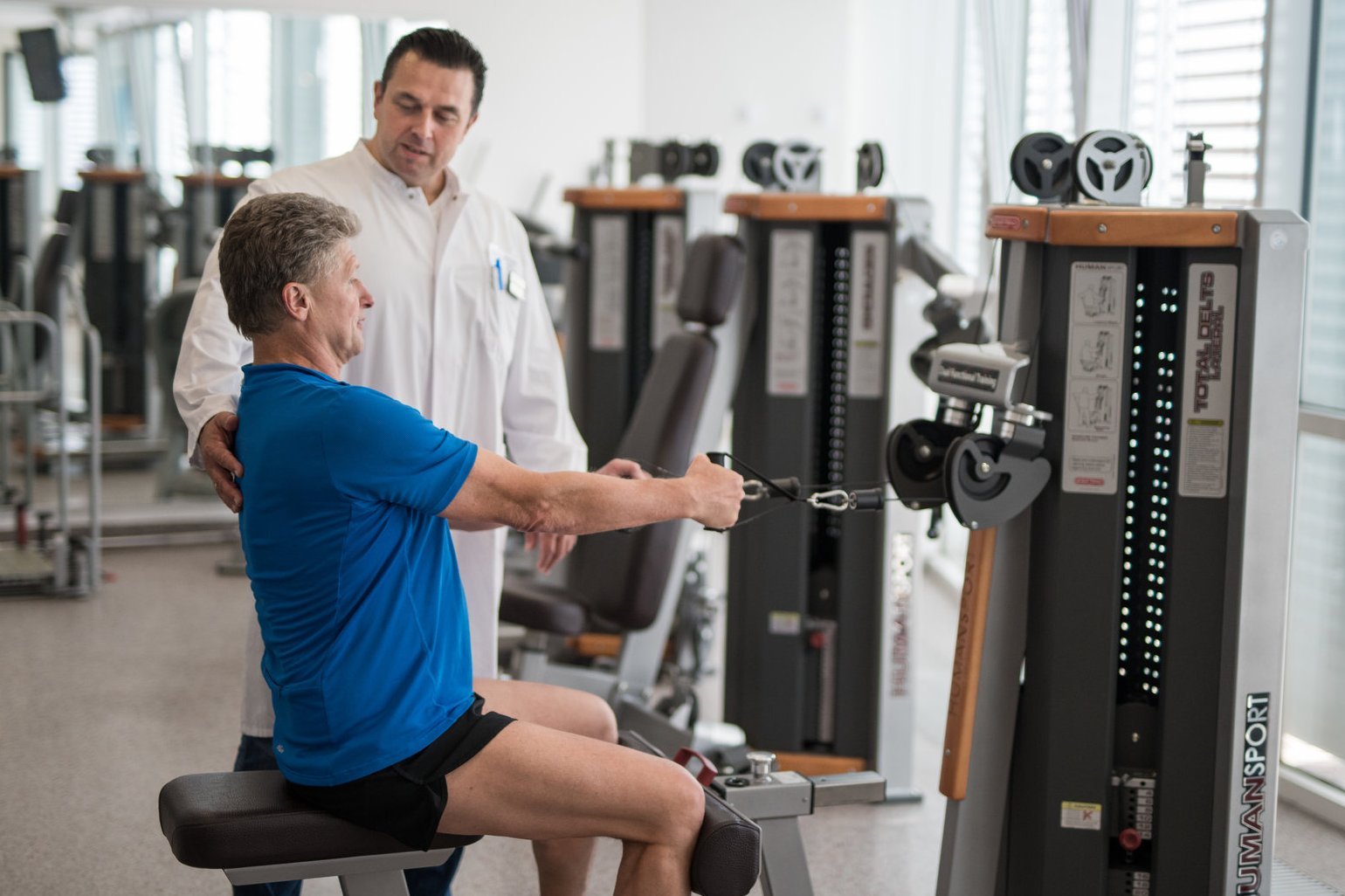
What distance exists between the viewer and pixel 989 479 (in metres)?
2.36

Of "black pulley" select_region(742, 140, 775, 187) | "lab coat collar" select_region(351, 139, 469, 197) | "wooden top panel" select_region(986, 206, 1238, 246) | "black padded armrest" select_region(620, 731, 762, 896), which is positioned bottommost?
"black padded armrest" select_region(620, 731, 762, 896)

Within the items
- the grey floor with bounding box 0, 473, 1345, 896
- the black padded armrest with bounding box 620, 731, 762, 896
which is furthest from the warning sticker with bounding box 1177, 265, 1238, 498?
the grey floor with bounding box 0, 473, 1345, 896

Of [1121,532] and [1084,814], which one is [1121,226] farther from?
[1084,814]

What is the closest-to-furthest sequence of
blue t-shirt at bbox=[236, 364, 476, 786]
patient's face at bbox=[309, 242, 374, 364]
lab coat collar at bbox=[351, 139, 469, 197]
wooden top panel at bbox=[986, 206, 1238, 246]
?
1. blue t-shirt at bbox=[236, 364, 476, 786]
2. patient's face at bbox=[309, 242, 374, 364]
3. wooden top panel at bbox=[986, 206, 1238, 246]
4. lab coat collar at bbox=[351, 139, 469, 197]

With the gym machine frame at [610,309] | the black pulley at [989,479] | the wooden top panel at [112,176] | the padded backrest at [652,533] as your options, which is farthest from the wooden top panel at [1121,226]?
the wooden top panel at [112,176]

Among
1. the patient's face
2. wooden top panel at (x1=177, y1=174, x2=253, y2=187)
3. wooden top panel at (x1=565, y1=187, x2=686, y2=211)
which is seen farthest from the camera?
wooden top panel at (x1=177, y1=174, x2=253, y2=187)

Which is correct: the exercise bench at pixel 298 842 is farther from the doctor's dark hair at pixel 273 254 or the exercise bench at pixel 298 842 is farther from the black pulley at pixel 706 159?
the black pulley at pixel 706 159

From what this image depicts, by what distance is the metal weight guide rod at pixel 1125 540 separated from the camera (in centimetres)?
231

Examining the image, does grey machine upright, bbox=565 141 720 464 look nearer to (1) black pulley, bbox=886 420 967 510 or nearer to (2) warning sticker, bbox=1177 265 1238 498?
(1) black pulley, bbox=886 420 967 510

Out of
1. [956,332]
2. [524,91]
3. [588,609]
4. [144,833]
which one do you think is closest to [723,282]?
[956,332]

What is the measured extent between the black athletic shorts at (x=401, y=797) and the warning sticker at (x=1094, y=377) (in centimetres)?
111

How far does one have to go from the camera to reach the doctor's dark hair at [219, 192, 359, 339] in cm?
201

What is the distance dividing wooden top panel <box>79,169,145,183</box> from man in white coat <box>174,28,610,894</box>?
15.5 ft

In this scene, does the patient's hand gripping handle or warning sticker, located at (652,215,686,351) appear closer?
the patient's hand gripping handle
